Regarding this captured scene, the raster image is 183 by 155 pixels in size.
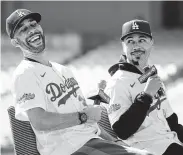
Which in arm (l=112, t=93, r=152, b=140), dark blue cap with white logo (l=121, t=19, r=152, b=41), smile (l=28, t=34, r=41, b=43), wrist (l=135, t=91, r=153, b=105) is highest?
dark blue cap with white logo (l=121, t=19, r=152, b=41)

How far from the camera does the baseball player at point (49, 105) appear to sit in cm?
406

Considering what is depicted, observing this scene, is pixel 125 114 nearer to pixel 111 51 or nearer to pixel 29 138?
pixel 29 138

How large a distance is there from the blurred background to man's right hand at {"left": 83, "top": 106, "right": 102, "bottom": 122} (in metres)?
9.13

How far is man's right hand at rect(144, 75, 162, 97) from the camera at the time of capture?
4.34 m

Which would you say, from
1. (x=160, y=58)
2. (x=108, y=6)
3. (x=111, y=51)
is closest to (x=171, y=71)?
(x=160, y=58)

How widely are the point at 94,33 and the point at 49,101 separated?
16.8m

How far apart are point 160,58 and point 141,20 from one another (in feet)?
39.2

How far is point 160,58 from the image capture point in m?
16.6

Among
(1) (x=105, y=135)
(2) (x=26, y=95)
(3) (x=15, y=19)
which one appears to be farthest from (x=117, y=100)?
(3) (x=15, y=19)

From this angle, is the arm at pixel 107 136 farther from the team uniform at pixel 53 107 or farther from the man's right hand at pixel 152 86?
the man's right hand at pixel 152 86

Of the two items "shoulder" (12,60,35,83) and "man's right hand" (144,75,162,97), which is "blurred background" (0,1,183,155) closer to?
"man's right hand" (144,75,162,97)

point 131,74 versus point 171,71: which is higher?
point 131,74

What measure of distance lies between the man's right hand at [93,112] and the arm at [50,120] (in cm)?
9

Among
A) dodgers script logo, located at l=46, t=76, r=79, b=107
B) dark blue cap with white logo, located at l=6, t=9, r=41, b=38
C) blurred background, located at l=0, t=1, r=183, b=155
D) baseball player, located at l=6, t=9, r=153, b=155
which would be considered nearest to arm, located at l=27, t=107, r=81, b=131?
baseball player, located at l=6, t=9, r=153, b=155
